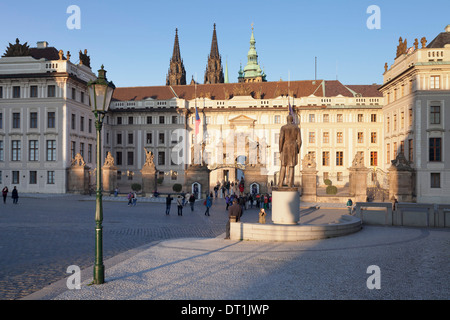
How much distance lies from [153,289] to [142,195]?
3024 centimetres

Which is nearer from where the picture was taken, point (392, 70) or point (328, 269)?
point (328, 269)

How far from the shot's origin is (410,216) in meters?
18.4

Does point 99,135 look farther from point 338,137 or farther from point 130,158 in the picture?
point 130,158

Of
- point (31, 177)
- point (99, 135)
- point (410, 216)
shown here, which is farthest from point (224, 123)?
point (99, 135)

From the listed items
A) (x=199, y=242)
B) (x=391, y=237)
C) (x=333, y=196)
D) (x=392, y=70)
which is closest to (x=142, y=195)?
(x=333, y=196)

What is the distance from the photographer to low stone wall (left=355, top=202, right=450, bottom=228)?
1820 cm

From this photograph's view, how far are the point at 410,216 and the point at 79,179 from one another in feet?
105

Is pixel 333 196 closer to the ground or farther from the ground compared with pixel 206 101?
closer to the ground

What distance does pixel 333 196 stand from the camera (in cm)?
3312

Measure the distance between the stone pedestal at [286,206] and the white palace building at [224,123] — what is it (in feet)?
62.4

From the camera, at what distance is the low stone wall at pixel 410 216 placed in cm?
1820

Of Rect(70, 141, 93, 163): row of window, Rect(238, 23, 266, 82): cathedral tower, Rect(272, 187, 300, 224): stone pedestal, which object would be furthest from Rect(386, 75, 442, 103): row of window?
Rect(238, 23, 266, 82): cathedral tower
